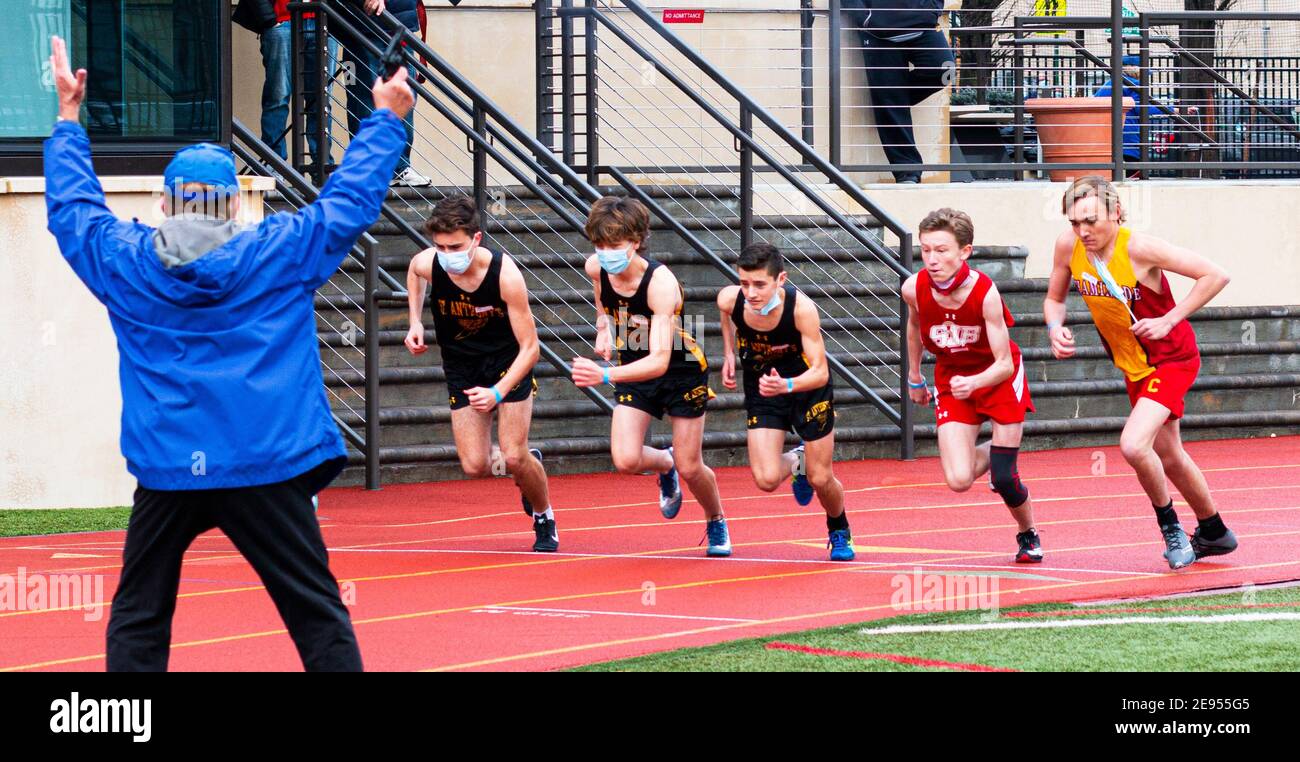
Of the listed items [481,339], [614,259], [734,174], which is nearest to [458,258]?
[481,339]

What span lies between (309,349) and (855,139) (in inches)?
539

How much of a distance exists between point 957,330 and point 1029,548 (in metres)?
1.16

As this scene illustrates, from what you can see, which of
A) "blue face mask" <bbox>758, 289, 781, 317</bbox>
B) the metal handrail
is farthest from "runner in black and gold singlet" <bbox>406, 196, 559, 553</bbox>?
the metal handrail

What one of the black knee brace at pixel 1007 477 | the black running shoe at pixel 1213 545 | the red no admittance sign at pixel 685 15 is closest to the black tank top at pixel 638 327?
the black knee brace at pixel 1007 477

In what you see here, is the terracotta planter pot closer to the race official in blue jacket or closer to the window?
the window

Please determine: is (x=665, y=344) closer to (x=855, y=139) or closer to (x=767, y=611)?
(x=767, y=611)

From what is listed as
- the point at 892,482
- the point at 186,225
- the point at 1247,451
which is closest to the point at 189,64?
the point at 892,482

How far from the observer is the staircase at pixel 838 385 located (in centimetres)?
1384

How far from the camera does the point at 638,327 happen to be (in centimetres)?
989

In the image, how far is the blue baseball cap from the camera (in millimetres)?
5332

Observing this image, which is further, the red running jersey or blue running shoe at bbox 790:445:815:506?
blue running shoe at bbox 790:445:815:506

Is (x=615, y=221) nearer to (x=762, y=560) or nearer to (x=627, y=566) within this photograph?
(x=627, y=566)

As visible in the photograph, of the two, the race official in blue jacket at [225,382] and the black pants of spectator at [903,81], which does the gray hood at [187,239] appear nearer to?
the race official in blue jacket at [225,382]

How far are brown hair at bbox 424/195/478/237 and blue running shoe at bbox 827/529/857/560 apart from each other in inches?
96.7
